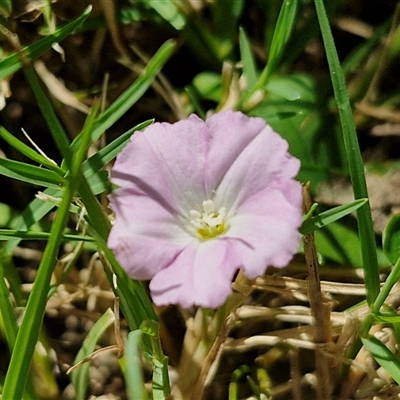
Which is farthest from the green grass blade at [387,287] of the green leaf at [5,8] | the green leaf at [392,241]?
the green leaf at [5,8]

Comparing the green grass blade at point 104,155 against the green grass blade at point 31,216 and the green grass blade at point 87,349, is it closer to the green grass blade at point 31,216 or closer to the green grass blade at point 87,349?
the green grass blade at point 31,216

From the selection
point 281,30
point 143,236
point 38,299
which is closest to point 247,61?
point 281,30

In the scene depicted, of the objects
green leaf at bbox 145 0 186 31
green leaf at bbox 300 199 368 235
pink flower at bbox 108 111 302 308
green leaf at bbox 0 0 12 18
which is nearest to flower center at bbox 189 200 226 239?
pink flower at bbox 108 111 302 308

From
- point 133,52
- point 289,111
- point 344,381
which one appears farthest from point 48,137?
point 344,381

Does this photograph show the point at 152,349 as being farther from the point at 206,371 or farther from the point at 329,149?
the point at 329,149

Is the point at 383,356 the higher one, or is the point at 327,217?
the point at 327,217

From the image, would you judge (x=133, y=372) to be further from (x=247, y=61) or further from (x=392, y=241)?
(x=247, y=61)

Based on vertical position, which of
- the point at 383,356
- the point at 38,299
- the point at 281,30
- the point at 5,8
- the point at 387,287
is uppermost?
the point at 5,8
